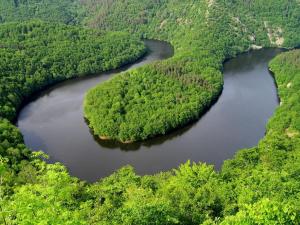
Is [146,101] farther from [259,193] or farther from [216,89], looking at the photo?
[259,193]

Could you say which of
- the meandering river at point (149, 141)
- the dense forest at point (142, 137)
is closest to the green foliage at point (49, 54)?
the dense forest at point (142, 137)

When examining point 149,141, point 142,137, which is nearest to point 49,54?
point 142,137

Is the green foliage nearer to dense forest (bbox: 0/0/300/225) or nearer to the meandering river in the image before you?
dense forest (bbox: 0/0/300/225)

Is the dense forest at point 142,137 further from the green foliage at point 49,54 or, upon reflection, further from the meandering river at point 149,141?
the meandering river at point 149,141

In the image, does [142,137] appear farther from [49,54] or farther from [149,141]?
[49,54]

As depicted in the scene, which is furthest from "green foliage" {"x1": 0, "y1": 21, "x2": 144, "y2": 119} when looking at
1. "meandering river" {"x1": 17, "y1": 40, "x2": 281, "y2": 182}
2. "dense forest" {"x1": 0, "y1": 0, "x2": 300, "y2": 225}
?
"meandering river" {"x1": 17, "y1": 40, "x2": 281, "y2": 182}

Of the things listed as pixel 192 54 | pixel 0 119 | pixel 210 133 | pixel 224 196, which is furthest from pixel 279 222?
pixel 192 54
